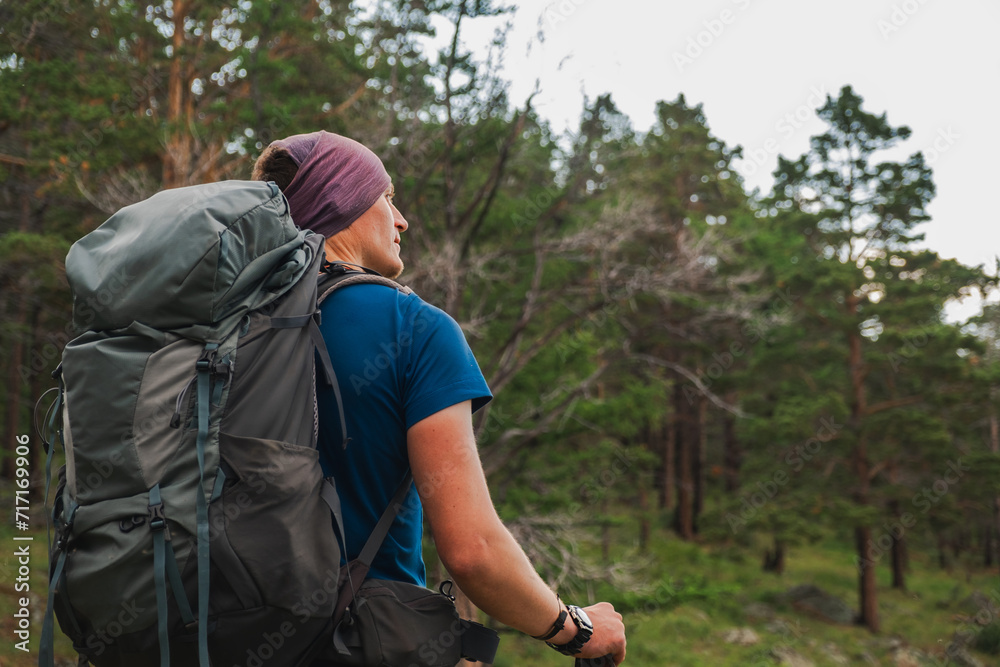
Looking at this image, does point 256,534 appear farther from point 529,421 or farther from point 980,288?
point 980,288

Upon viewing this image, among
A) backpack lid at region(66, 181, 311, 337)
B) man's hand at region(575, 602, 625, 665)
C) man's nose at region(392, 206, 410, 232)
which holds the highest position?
man's nose at region(392, 206, 410, 232)

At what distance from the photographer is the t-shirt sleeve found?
4.19 feet

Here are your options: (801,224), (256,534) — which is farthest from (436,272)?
(801,224)

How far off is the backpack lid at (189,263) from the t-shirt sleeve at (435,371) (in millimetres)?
236

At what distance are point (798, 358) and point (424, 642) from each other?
21274 millimetres

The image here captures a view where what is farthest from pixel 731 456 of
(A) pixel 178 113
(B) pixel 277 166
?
(B) pixel 277 166

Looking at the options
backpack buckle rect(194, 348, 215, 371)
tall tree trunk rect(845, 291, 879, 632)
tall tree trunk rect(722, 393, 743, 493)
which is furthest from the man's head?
tall tree trunk rect(722, 393, 743, 493)

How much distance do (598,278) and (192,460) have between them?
1025 cm

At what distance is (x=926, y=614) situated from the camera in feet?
69.4

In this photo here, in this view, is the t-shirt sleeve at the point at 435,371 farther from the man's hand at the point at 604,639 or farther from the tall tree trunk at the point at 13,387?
the tall tree trunk at the point at 13,387

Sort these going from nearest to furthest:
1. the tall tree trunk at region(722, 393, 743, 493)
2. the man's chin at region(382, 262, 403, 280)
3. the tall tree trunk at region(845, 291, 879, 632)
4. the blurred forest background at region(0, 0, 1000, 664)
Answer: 1. the man's chin at region(382, 262, 403, 280)
2. the blurred forest background at region(0, 0, 1000, 664)
3. the tall tree trunk at region(845, 291, 879, 632)
4. the tall tree trunk at region(722, 393, 743, 493)

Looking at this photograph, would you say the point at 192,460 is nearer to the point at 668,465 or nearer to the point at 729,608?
the point at 729,608

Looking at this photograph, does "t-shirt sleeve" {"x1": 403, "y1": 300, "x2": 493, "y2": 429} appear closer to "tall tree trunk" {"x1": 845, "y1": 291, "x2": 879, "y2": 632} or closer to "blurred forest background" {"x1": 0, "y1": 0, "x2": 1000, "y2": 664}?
"blurred forest background" {"x1": 0, "y1": 0, "x2": 1000, "y2": 664}

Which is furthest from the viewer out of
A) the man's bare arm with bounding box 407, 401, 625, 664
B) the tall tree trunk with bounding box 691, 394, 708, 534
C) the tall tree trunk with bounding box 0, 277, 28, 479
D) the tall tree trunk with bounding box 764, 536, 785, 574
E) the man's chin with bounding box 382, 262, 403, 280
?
the tall tree trunk with bounding box 691, 394, 708, 534
